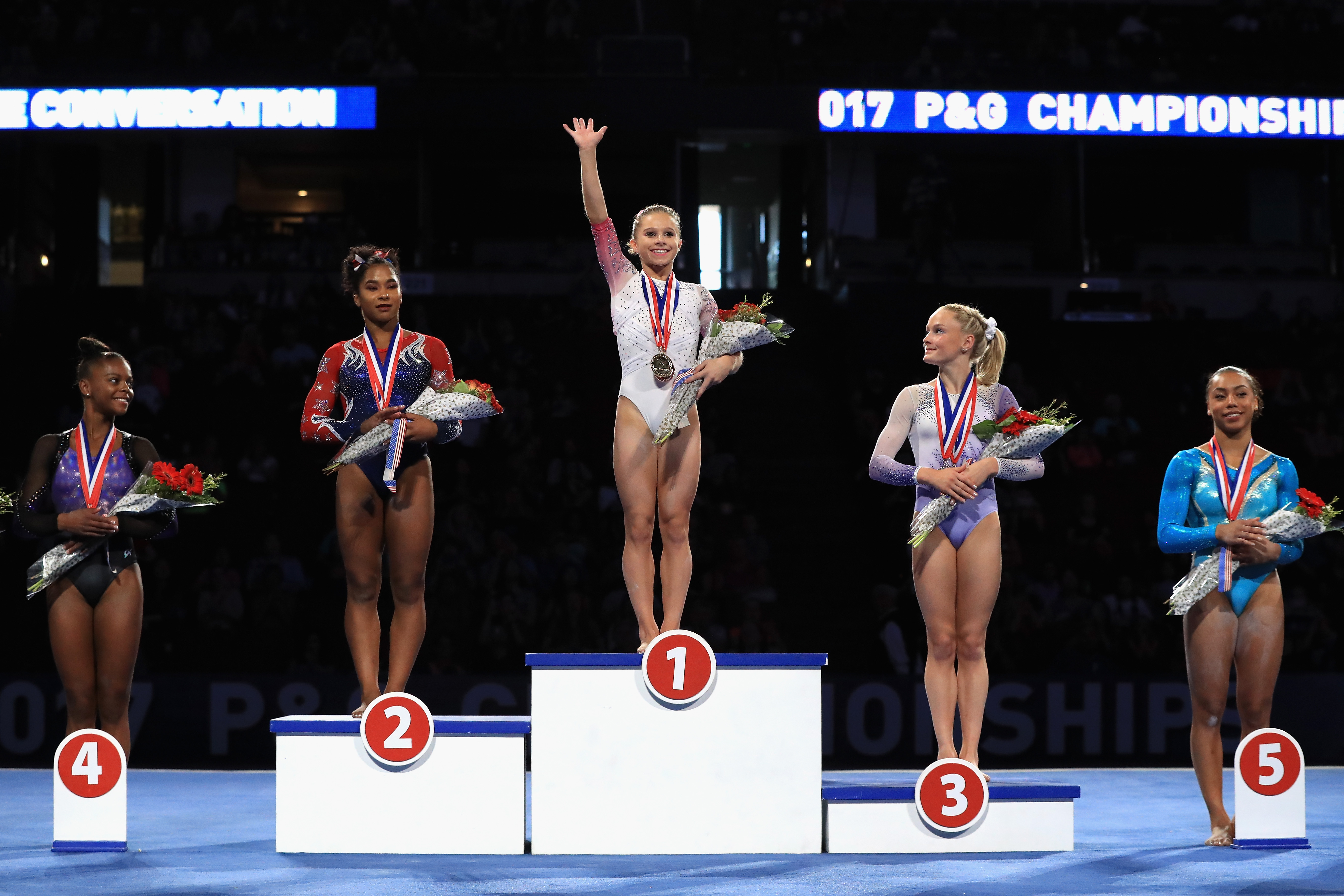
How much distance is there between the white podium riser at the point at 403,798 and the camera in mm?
5203

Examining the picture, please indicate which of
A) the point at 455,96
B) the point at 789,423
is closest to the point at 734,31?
the point at 455,96

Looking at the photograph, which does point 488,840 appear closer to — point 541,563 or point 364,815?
point 364,815

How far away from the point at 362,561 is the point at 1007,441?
2.51 meters

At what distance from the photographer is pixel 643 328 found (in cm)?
542

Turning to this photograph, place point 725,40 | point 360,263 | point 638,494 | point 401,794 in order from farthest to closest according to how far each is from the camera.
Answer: point 725,40 → point 360,263 → point 638,494 → point 401,794

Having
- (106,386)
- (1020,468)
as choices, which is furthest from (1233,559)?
(106,386)

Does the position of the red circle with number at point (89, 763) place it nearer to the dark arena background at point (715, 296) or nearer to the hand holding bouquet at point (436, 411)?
the hand holding bouquet at point (436, 411)

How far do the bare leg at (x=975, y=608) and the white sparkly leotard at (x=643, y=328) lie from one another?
119cm

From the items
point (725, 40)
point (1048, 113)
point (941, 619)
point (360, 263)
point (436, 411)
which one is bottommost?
point (941, 619)

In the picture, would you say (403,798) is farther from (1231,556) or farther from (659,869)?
(1231,556)

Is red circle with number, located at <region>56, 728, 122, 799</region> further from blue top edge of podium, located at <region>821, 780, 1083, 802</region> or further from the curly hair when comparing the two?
blue top edge of podium, located at <region>821, 780, 1083, 802</region>

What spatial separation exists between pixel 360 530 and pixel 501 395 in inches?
280

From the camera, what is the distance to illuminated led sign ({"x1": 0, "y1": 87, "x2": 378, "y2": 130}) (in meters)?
14.3

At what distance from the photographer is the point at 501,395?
40.7 feet
